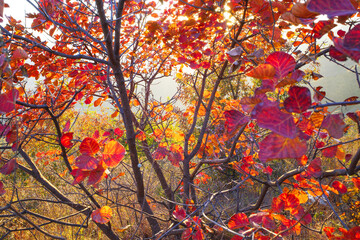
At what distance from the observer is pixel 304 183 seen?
1361 mm

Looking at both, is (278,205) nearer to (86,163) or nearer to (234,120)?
(234,120)

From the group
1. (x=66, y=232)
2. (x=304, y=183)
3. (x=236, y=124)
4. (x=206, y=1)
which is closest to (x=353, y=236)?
(x=236, y=124)

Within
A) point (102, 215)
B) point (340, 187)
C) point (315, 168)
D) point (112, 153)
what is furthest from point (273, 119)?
point (340, 187)

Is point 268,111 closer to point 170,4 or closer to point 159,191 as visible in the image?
point 170,4

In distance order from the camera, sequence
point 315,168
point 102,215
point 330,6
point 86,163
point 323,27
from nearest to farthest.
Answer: point 330,6 < point 323,27 < point 86,163 < point 315,168 < point 102,215

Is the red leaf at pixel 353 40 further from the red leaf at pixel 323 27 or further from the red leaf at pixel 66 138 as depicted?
the red leaf at pixel 66 138

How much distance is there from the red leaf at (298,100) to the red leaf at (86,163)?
62 cm

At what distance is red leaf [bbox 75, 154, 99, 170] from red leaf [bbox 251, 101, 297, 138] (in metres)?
0.58

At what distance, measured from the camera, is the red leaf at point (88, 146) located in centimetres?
80

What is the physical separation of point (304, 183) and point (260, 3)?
3.30 feet

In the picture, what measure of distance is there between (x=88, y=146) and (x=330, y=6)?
0.75 meters

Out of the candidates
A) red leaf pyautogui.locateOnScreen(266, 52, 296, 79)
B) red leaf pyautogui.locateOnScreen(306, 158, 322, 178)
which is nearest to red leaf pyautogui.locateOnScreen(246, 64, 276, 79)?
red leaf pyautogui.locateOnScreen(266, 52, 296, 79)

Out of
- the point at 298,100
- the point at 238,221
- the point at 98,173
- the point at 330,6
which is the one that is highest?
the point at 330,6

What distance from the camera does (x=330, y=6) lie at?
13.7 inches
